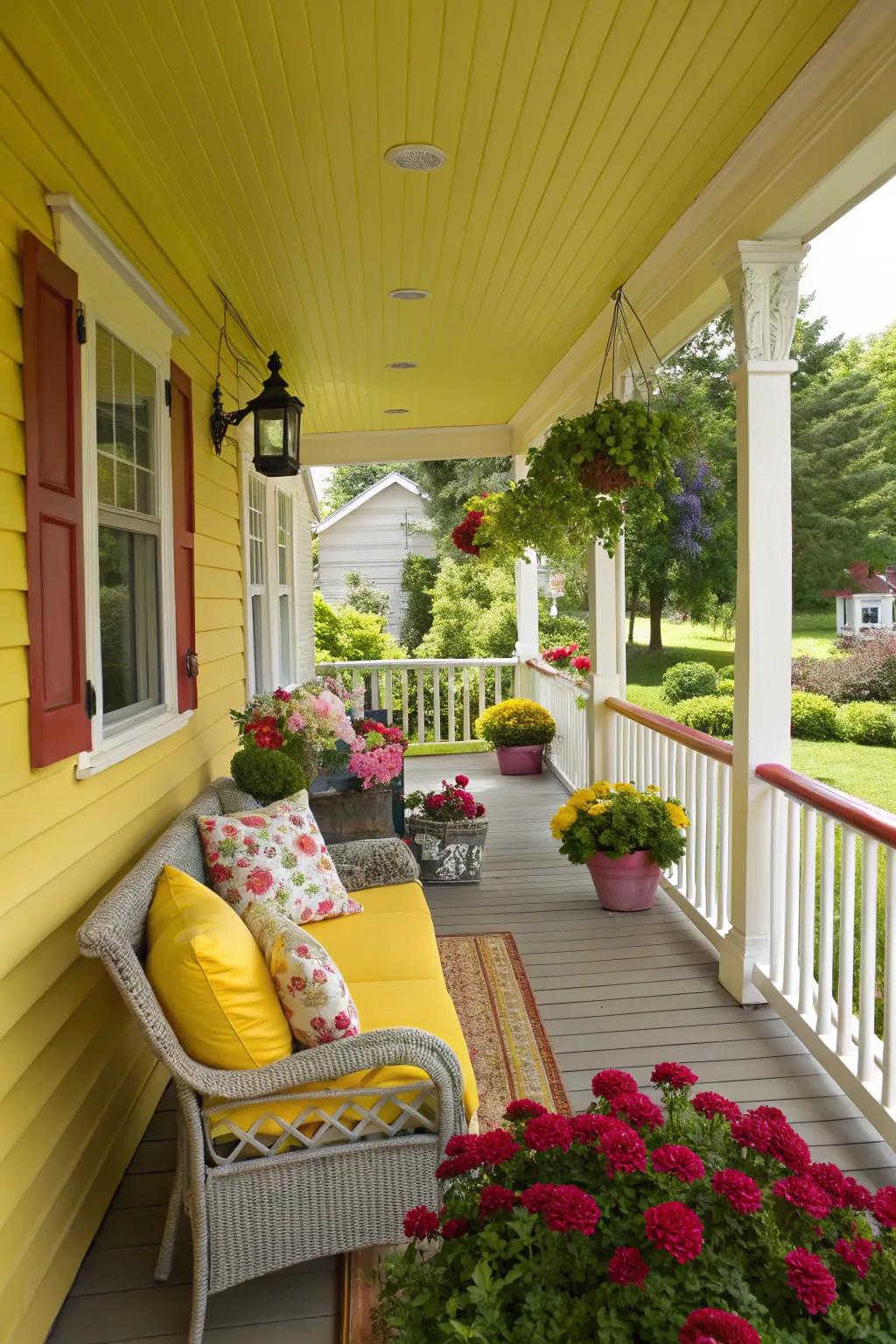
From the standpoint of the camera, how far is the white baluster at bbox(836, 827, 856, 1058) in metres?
2.95

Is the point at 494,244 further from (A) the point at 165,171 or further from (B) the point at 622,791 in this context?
(B) the point at 622,791

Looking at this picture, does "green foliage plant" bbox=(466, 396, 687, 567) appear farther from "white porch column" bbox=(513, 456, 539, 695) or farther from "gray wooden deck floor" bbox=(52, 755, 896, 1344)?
"white porch column" bbox=(513, 456, 539, 695)

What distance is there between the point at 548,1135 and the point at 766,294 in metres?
2.94

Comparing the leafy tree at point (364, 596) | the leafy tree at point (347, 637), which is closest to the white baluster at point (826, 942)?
the leafy tree at point (347, 637)

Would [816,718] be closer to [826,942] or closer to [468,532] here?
[826,942]

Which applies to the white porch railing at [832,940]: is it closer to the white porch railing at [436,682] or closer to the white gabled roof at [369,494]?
the white porch railing at [436,682]

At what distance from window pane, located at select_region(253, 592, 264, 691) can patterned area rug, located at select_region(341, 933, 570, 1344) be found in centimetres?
222

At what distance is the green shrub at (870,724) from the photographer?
5320 millimetres

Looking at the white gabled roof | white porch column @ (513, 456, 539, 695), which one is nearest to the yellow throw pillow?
white porch column @ (513, 456, 539, 695)

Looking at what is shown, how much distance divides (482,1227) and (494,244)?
3.82 meters

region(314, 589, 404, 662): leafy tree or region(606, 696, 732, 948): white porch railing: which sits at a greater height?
region(314, 589, 404, 662): leafy tree

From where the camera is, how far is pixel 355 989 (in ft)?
8.86

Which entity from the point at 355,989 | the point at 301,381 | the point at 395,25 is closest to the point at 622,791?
the point at 355,989

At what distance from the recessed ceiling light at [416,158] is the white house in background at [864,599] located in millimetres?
3365
